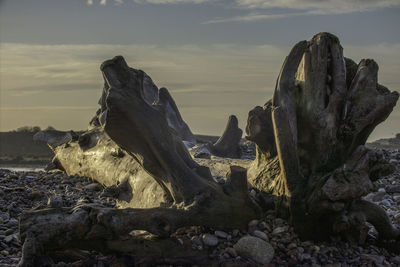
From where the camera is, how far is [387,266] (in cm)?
466

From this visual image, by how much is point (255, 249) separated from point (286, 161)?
1043 mm

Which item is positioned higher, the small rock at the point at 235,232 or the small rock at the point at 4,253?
the small rock at the point at 235,232

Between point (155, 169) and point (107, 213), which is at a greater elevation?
point (155, 169)

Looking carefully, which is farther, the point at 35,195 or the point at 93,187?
the point at 93,187

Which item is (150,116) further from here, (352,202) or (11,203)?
(11,203)

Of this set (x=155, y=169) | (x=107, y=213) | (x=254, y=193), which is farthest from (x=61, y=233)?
(x=254, y=193)

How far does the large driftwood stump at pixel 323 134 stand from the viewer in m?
4.64

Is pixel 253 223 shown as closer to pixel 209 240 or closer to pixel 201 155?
pixel 209 240

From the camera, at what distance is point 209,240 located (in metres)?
4.54

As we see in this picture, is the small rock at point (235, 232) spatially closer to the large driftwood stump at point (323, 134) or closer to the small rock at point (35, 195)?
the large driftwood stump at point (323, 134)

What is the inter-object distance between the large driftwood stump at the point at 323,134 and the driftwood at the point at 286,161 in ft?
0.04

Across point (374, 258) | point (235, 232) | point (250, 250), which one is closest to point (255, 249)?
point (250, 250)

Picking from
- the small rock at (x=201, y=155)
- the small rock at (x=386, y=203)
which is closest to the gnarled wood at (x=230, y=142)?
the small rock at (x=201, y=155)

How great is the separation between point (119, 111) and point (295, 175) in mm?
2059
